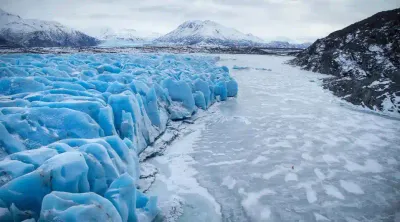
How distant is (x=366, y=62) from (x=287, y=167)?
49.2 ft

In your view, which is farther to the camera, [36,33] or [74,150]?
[36,33]

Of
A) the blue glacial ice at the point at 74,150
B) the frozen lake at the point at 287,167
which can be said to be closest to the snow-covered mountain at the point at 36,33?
the blue glacial ice at the point at 74,150

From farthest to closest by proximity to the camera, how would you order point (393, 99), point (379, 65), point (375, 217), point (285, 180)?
point (379, 65) < point (393, 99) < point (285, 180) < point (375, 217)

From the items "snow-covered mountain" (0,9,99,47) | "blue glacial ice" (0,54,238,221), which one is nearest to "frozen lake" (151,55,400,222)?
"blue glacial ice" (0,54,238,221)

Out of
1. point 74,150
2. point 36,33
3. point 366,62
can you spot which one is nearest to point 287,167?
point 74,150

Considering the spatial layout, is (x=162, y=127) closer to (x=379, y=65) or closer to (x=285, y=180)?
(x=285, y=180)

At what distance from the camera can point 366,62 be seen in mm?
16422

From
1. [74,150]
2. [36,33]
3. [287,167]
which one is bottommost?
[287,167]

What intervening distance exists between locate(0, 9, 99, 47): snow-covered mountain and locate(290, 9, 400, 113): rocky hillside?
240 ft

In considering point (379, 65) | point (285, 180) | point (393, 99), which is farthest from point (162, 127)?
point (379, 65)

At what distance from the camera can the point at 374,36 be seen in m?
17.9

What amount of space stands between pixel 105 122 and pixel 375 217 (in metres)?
4.01

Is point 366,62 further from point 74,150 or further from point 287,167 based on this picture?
point 74,150

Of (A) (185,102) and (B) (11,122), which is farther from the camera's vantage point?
(A) (185,102)
